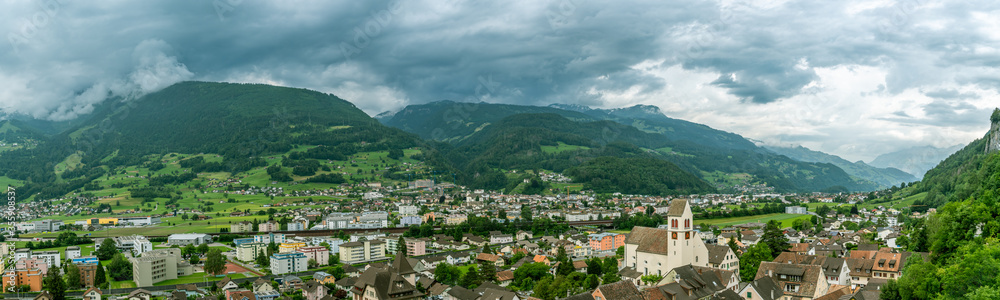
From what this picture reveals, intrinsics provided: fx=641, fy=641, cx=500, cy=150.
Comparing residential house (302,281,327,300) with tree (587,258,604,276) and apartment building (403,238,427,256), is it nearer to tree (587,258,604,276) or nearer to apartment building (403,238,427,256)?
tree (587,258,604,276)

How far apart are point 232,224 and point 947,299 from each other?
103 m

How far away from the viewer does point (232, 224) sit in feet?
349

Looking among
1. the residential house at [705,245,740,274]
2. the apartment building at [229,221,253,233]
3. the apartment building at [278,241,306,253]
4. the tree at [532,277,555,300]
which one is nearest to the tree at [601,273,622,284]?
the tree at [532,277,555,300]

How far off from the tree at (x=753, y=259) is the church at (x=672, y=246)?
3154mm

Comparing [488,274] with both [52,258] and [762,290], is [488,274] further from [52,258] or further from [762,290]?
[52,258]

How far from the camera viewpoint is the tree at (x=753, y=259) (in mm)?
47819

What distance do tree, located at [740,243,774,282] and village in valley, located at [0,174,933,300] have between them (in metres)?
0.14

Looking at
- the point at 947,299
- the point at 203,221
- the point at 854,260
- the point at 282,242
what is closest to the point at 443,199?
the point at 203,221

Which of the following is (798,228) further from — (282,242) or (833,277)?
(282,242)

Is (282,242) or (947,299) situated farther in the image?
(282,242)

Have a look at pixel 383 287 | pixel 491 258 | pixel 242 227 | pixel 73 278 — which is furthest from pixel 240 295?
pixel 242 227

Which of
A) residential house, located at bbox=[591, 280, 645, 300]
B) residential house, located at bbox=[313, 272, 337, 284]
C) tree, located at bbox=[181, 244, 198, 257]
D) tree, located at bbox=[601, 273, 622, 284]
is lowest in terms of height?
residential house, located at bbox=[313, 272, 337, 284]

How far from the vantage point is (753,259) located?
51.1 m

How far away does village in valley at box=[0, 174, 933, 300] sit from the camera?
44.0 metres
